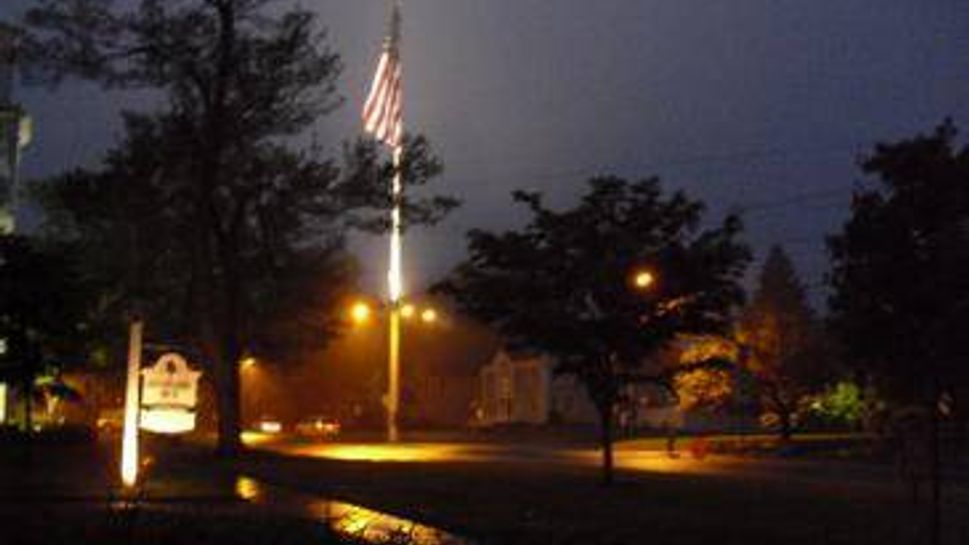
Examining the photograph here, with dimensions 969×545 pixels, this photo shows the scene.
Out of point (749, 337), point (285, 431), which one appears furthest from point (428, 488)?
point (285, 431)

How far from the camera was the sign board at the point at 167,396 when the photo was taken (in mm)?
29516

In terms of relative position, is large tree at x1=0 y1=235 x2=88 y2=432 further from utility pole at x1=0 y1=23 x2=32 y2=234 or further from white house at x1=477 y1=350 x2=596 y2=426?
white house at x1=477 y1=350 x2=596 y2=426

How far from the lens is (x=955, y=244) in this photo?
17.8m

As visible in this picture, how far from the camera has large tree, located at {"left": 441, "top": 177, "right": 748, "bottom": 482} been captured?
3161cm

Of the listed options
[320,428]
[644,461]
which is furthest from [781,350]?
[320,428]

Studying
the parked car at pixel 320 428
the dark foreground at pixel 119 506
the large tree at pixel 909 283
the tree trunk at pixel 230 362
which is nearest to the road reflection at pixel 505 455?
the tree trunk at pixel 230 362

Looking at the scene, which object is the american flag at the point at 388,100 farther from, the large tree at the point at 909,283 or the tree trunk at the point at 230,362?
the large tree at the point at 909,283

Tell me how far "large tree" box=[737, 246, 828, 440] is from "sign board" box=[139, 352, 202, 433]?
35.0 metres

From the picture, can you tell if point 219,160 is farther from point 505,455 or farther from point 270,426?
point 270,426

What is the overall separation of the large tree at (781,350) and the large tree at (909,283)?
4172cm

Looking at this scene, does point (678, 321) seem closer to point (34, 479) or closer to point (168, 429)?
point (168, 429)

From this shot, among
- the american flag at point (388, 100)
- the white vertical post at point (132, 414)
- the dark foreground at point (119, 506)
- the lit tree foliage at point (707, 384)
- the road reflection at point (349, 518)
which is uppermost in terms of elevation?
the american flag at point (388, 100)

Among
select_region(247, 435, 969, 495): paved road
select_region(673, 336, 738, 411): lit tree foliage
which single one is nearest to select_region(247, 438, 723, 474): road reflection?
select_region(247, 435, 969, 495): paved road

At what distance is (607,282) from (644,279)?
924 mm
